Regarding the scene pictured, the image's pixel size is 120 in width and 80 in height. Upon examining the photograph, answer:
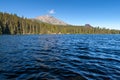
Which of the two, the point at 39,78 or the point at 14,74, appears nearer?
the point at 39,78

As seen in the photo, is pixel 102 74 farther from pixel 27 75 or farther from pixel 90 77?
pixel 27 75

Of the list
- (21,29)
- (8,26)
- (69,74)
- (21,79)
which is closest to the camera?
(21,79)

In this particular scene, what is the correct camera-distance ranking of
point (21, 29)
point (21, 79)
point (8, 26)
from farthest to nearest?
1. point (21, 29)
2. point (8, 26)
3. point (21, 79)

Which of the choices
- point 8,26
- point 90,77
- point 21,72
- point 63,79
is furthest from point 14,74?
point 8,26

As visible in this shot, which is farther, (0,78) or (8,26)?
(8,26)

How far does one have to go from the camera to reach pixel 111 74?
1414 centimetres

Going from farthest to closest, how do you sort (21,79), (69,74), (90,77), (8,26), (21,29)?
(21,29)
(8,26)
(69,74)
(90,77)
(21,79)

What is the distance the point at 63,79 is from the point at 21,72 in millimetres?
3871

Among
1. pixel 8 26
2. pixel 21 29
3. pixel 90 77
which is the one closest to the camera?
pixel 90 77

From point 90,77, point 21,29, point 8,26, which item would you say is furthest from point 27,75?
point 21,29

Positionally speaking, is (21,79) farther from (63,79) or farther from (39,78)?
(63,79)

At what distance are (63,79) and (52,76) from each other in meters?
1.10

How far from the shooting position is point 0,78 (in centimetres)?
1223

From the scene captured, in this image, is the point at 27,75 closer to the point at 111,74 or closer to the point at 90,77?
the point at 90,77
